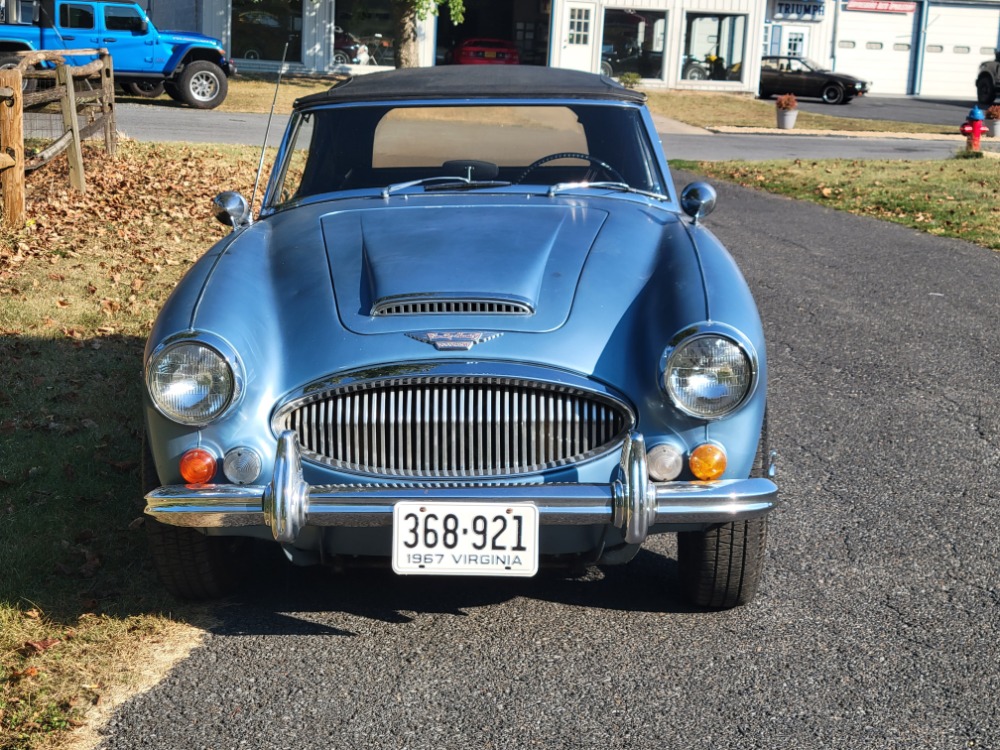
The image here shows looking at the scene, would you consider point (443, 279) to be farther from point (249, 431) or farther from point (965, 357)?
point (965, 357)

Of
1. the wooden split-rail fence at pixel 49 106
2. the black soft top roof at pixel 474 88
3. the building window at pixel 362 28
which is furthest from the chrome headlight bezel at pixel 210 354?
the building window at pixel 362 28

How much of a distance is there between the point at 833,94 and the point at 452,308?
33.5 m

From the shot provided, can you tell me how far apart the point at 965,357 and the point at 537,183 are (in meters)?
3.29

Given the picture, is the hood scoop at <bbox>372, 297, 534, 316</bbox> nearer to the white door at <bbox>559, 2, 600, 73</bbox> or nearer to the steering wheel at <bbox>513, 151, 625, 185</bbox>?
the steering wheel at <bbox>513, 151, 625, 185</bbox>

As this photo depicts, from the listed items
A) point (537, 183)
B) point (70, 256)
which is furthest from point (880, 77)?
point (537, 183)

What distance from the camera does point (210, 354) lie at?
329 centimetres

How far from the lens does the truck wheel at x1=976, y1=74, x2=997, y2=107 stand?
120 feet

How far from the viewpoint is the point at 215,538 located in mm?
3559

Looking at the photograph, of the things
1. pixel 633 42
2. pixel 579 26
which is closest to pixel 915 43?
pixel 633 42

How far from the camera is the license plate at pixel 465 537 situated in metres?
3.08

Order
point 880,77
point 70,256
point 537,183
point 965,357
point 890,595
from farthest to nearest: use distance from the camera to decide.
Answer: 1. point 880,77
2. point 70,256
3. point 965,357
4. point 537,183
5. point 890,595

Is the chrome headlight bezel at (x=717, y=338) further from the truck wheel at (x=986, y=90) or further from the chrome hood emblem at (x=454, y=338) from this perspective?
the truck wheel at (x=986, y=90)

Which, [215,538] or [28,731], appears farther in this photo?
[215,538]

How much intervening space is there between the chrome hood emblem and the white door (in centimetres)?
3099
